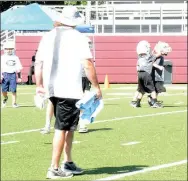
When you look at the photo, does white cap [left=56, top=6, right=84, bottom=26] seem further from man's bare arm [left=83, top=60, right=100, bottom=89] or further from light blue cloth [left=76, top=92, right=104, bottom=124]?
light blue cloth [left=76, top=92, right=104, bottom=124]

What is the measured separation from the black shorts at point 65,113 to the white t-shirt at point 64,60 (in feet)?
0.25

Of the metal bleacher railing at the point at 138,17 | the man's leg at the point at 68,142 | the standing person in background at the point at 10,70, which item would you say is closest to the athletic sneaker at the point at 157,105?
the standing person in background at the point at 10,70

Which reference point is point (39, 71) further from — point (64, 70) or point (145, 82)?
point (145, 82)

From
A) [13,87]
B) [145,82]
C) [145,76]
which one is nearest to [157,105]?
[145,82]

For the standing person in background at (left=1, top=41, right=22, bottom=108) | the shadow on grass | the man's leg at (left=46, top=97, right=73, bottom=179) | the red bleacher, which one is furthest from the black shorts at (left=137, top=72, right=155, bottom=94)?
the red bleacher

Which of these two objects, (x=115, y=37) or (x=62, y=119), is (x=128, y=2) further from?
(x=62, y=119)

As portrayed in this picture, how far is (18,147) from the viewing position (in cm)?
1061

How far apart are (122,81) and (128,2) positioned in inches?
479

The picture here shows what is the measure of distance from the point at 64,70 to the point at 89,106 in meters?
0.58

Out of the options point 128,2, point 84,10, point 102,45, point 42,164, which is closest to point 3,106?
point 42,164

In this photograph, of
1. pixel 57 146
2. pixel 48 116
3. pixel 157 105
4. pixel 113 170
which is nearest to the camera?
pixel 57 146

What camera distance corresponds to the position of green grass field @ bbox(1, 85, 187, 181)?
8531 millimetres

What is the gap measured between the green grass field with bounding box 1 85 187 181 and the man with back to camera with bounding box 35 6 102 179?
1.79ft

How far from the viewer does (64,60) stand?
26.5 feet
